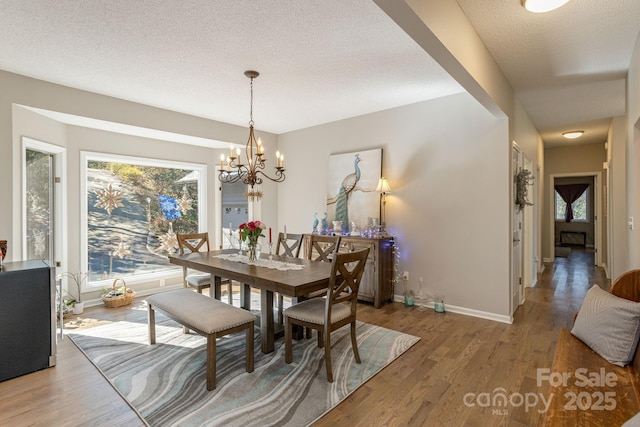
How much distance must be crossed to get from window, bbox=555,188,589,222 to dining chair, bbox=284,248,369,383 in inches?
447

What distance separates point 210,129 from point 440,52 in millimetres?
3676

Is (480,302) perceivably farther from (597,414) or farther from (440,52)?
(440,52)

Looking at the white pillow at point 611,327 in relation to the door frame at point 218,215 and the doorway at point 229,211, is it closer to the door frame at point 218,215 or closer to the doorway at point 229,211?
the doorway at point 229,211

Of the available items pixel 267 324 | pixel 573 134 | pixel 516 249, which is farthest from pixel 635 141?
pixel 573 134

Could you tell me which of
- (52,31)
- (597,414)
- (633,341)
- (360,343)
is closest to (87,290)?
(52,31)

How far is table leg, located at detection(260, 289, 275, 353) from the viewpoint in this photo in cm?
283

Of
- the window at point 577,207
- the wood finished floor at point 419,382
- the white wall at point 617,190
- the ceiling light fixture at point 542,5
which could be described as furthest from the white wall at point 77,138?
the window at point 577,207

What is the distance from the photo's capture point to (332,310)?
255cm

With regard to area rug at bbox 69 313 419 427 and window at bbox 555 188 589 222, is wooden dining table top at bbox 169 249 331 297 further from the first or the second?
window at bbox 555 188 589 222

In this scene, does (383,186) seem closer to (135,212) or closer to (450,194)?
(450,194)

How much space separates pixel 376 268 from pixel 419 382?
181 centimetres

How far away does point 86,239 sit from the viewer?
13.8ft

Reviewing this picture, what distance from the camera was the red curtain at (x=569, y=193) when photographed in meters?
10.3

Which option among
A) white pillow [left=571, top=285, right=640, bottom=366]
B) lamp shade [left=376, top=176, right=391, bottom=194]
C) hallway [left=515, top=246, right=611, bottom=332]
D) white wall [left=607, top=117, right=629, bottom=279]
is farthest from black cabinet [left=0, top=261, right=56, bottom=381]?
white wall [left=607, top=117, right=629, bottom=279]
